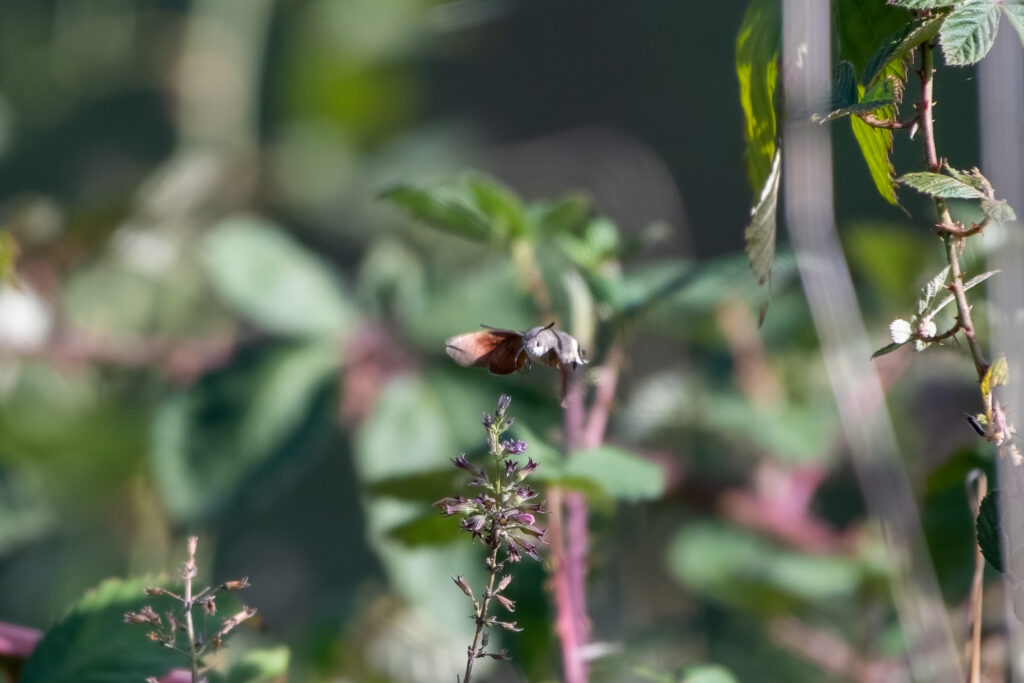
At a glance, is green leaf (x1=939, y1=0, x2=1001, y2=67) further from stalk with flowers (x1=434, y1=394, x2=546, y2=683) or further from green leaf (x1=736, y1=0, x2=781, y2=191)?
stalk with flowers (x1=434, y1=394, x2=546, y2=683)

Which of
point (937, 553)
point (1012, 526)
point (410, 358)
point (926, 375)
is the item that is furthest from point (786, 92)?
point (926, 375)

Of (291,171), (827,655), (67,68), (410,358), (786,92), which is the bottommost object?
(827,655)

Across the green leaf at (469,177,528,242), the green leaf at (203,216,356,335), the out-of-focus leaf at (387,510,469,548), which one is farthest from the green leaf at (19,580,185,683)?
the green leaf at (203,216,356,335)

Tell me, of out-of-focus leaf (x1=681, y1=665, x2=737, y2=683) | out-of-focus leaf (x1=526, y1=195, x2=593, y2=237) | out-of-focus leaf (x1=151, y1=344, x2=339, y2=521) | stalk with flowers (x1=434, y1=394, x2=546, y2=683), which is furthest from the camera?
out-of-focus leaf (x1=151, y1=344, x2=339, y2=521)

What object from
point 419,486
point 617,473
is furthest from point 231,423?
point 617,473

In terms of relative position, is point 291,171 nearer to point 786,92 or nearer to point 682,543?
point 682,543

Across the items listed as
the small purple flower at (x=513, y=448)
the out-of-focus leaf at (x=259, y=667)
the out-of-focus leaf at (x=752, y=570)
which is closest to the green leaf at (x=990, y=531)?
the small purple flower at (x=513, y=448)
